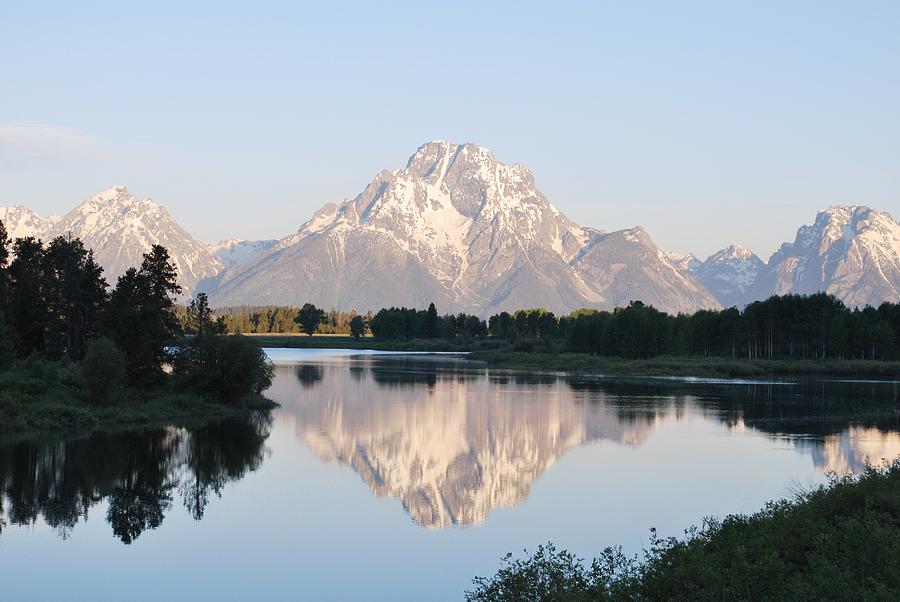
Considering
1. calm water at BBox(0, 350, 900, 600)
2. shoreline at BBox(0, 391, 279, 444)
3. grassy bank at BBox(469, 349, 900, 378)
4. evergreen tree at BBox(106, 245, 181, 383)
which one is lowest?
calm water at BBox(0, 350, 900, 600)

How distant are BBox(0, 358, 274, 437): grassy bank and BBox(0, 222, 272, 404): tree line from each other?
1.64 m

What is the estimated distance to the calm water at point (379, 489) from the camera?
36.2m

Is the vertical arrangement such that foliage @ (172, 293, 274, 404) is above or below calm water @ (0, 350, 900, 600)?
above

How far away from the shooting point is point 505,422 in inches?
3391

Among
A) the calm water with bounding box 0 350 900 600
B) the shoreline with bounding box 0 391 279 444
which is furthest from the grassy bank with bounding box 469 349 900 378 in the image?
the shoreline with bounding box 0 391 279 444

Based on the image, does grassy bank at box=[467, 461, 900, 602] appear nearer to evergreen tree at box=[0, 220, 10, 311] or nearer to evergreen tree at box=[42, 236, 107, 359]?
evergreen tree at box=[0, 220, 10, 311]

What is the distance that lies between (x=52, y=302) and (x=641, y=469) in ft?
194

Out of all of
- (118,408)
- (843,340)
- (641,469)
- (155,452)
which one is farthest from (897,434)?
(843,340)

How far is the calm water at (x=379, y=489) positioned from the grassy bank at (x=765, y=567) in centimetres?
787

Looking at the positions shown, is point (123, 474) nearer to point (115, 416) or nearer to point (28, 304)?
point (115, 416)

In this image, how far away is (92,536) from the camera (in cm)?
4038

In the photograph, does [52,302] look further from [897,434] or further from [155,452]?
[897,434]

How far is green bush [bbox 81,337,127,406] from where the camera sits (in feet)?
239

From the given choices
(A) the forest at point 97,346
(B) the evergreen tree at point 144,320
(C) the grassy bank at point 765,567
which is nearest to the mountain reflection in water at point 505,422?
(A) the forest at point 97,346
